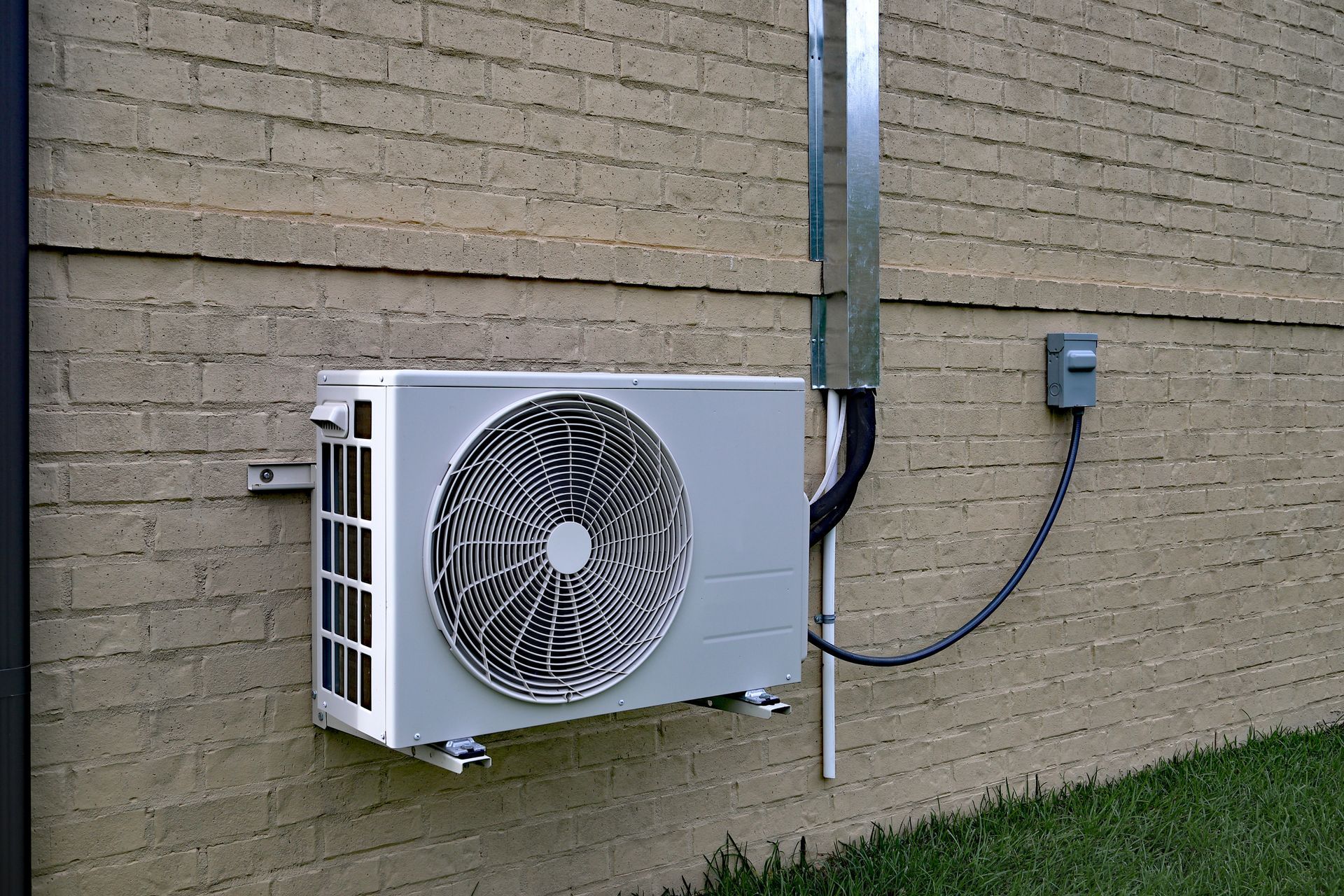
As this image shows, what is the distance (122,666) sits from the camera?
2.18 metres

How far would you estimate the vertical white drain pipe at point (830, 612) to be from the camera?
312 cm

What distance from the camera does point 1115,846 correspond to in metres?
3.27

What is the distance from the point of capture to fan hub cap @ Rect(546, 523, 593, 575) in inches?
84.2

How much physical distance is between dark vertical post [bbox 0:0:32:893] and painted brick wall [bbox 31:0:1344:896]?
0.07 m

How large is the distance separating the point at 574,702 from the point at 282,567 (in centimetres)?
65

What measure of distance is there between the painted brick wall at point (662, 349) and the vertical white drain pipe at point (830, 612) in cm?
4

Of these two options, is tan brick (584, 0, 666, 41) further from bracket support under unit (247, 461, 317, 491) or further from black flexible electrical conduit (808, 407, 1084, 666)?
black flexible electrical conduit (808, 407, 1084, 666)

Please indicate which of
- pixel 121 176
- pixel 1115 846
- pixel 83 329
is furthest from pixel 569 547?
pixel 1115 846

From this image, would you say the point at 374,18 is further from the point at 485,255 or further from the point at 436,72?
the point at 485,255

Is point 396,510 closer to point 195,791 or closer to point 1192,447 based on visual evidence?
point 195,791

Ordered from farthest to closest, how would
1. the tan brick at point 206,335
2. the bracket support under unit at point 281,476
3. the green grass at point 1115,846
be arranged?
the green grass at point 1115,846 → the bracket support under unit at point 281,476 → the tan brick at point 206,335

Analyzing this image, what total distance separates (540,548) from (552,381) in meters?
0.31

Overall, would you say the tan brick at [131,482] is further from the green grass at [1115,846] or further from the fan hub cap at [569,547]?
the green grass at [1115,846]

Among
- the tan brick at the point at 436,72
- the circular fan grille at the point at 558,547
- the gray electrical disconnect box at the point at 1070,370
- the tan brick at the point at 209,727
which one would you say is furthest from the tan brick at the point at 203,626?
the gray electrical disconnect box at the point at 1070,370
